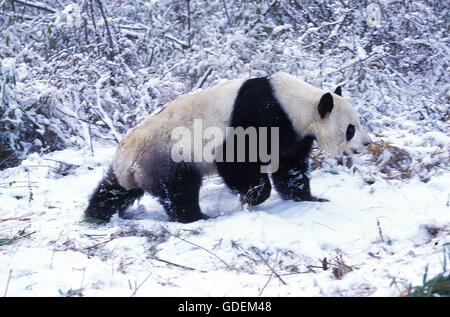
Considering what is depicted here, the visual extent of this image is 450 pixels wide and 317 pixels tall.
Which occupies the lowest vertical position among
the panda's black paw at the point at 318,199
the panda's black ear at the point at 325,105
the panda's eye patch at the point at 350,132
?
the panda's black paw at the point at 318,199

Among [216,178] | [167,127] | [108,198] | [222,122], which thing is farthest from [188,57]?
[108,198]

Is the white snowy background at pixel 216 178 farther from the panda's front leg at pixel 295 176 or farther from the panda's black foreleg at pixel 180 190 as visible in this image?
the panda's black foreleg at pixel 180 190

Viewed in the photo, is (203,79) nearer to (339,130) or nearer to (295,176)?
(295,176)

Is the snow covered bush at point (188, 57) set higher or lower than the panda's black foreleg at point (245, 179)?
higher

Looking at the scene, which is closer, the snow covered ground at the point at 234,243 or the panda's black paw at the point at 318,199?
the snow covered ground at the point at 234,243

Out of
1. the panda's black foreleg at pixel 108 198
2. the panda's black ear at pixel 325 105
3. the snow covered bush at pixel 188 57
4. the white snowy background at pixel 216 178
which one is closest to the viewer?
the white snowy background at pixel 216 178

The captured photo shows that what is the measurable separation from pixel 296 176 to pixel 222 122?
0.85 meters

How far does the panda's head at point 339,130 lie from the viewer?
3938mm

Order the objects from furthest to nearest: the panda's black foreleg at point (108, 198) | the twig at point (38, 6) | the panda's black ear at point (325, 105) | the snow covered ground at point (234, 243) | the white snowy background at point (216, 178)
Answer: the twig at point (38, 6) < the panda's black foreleg at point (108, 198) < the panda's black ear at point (325, 105) < the white snowy background at point (216, 178) < the snow covered ground at point (234, 243)

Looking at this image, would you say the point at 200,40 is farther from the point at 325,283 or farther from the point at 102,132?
the point at 325,283

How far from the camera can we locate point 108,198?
416cm

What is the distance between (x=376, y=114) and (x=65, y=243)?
3.80 metres

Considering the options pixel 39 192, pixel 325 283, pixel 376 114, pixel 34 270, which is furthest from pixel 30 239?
pixel 376 114

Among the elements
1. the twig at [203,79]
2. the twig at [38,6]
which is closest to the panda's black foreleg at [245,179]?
the twig at [203,79]
